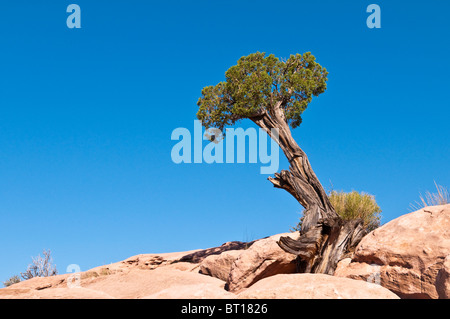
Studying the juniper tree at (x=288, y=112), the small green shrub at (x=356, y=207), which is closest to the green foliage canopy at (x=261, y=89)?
the juniper tree at (x=288, y=112)

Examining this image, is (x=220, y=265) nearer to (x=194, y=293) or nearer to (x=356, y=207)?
(x=356, y=207)

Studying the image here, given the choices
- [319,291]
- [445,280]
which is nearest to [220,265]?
[445,280]

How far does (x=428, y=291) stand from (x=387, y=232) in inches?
89.0

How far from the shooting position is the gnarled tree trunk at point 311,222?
11.4m

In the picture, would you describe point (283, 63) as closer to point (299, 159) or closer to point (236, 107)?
point (236, 107)

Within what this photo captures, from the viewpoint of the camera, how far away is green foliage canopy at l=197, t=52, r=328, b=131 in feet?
50.6

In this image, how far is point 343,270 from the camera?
37.0 feet

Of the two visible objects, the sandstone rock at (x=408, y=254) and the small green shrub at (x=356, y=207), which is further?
the small green shrub at (x=356, y=207)

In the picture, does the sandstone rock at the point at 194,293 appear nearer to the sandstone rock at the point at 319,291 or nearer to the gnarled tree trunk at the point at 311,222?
the sandstone rock at the point at 319,291

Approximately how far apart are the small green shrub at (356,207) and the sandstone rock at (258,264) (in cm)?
401

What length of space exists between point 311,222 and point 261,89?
225 inches

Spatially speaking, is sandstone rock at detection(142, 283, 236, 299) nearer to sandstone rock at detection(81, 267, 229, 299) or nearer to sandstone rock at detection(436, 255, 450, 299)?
sandstone rock at detection(81, 267, 229, 299)

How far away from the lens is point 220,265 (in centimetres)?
1350
